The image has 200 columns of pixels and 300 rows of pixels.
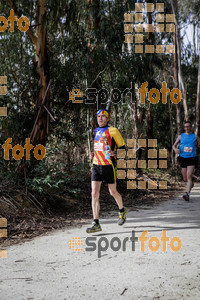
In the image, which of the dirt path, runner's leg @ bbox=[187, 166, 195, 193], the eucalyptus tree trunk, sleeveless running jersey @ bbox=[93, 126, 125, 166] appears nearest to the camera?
the dirt path

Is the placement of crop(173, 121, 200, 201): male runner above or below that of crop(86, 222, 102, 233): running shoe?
above

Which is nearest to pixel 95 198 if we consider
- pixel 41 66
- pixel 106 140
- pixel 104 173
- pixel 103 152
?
pixel 104 173

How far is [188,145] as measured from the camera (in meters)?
9.08

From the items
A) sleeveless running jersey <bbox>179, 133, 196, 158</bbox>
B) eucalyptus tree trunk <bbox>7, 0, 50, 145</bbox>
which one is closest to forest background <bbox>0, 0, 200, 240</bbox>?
eucalyptus tree trunk <bbox>7, 0, 50, 145</bbox>

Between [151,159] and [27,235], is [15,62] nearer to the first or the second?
[27,235]

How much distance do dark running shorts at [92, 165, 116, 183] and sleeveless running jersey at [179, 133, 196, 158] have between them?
394 centimetres

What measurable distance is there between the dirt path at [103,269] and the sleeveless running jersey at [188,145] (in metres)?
3.55

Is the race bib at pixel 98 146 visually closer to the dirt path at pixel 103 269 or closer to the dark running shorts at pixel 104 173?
the dark running shorts at pixel 104 173

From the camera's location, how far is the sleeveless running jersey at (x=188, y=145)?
356 inches

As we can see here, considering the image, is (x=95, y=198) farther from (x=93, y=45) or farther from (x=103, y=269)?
(x=93, y=45)

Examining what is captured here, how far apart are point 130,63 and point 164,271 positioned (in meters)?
7.26

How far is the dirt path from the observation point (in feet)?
10.5

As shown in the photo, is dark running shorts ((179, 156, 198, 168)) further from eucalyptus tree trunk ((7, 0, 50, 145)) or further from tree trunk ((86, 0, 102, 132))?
eucalyptus tree trunk ((7, 0, 50, 145))

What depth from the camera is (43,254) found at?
4.51 m
